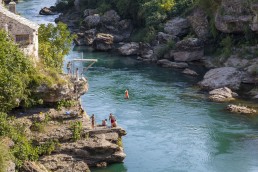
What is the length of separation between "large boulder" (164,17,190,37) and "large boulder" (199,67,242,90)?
1541 cm

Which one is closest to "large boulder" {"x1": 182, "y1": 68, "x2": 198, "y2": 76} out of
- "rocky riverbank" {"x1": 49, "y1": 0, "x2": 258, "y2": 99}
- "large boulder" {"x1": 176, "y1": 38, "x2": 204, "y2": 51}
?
"rocky riverbank" {"x1": 49, "y1": 0, "x2": 258, "y2": 99}

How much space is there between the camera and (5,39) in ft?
116

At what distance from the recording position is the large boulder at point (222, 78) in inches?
2360

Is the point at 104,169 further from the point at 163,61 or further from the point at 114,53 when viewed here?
the point at 114,53

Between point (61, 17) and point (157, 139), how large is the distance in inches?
2344

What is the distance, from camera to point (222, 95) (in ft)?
184

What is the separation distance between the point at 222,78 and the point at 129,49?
1966 centimetres

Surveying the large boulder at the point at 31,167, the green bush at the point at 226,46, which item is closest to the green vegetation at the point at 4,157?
the large boulder at the point at 31,167

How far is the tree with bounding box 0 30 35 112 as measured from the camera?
34.1m

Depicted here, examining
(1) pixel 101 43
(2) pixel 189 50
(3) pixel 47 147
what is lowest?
(3) pixel 47 147

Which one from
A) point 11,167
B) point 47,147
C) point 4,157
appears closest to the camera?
point 4,157

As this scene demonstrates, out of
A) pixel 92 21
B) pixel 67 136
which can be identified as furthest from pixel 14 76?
pixel 92 21

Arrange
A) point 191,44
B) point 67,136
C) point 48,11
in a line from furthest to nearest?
point 48,11
point 191,44
point 67,136

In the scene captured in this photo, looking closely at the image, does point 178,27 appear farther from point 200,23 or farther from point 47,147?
point 47,147
